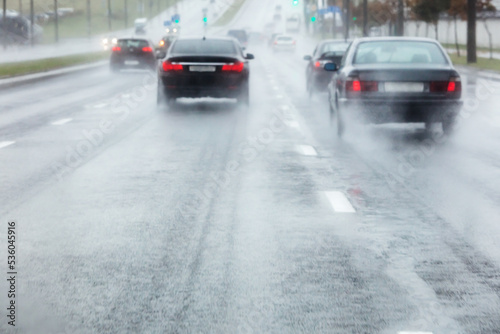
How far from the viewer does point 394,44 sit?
1622 cm

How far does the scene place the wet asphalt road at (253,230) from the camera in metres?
6.07

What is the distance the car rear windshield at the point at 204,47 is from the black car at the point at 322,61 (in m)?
3.38

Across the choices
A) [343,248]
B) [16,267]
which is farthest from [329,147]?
[16,267]

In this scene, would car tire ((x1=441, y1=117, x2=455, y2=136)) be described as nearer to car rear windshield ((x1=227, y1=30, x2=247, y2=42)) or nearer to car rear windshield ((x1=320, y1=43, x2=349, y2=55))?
car rear windshield ((x1=320, y1=43, x2=349, y2=55))

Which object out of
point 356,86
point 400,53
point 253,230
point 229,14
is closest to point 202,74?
point 400,53

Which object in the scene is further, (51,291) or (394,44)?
(394,44)

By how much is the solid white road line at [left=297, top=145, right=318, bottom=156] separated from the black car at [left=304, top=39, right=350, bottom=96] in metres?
10.6

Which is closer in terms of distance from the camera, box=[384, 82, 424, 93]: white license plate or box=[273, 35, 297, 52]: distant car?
box=[384, 82, 424, 93]: white license plate

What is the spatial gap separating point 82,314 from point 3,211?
142 inches

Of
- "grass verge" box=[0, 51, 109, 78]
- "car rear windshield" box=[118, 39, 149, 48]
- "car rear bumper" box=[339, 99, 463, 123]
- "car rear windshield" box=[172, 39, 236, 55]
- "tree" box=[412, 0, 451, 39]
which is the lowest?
"grass verge" box=[0, 51, 109, 78]

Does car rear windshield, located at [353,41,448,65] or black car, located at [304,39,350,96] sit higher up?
car rear windshield, located at [353,41,448,65]

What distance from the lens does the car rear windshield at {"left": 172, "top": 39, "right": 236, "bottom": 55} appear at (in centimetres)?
2286

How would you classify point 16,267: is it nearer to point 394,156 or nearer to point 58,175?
point 58,175

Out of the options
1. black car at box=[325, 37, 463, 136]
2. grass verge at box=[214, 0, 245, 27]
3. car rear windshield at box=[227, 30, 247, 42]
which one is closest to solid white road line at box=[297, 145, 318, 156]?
black car at box=[325, 37, 463, 136]
